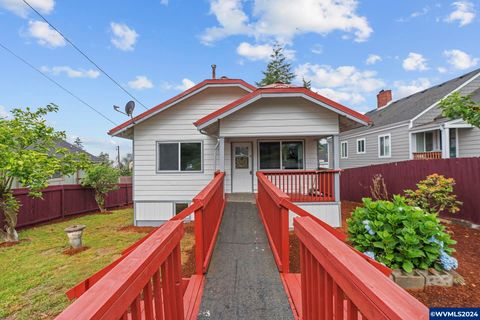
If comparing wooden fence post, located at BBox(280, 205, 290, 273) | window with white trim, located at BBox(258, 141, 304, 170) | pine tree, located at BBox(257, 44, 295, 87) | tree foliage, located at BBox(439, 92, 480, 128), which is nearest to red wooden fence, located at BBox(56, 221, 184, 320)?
wooden fence post, located at BBox(280, 205, 290, 273)

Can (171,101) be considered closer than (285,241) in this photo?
No

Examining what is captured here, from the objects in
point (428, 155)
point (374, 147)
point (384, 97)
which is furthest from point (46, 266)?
point (384, 97)

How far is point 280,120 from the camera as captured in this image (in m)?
7.79

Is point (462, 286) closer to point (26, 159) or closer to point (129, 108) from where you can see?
point (26, 159)

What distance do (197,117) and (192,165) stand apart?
1.82 meters

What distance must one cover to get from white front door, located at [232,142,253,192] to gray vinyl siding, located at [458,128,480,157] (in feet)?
33.7

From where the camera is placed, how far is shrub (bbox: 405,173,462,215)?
22.7 feet

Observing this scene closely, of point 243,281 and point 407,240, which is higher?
point 407,240

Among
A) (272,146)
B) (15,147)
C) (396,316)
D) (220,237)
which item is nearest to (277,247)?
(220,237)

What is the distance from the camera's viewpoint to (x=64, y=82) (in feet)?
49.8

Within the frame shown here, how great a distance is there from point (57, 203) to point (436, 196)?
1420 cm

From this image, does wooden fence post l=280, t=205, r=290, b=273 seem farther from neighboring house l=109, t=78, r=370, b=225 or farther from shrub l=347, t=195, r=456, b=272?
neighboring house l=109, t=78, r=370, b=225

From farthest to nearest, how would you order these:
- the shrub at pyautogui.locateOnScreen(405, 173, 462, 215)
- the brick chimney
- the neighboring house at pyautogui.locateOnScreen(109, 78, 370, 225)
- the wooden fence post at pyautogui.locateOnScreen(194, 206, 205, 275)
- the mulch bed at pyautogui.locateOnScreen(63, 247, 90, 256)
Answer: the brick chimney
the neighboring house at pyautogui.locateOnScreen(109, 78, 370, 225)
the shrub at pyautogui.locateOnScreen(405, 173, 462, 215)
the mulch bed at pyautogui.locateOnScreen(63, 247, 90, 256)
the wooden fence post at pyautogui.locateOnScreen(194, 206, 205, 275)

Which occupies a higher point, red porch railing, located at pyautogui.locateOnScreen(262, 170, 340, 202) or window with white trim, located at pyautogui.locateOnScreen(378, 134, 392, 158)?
window with white trim, located at pyautogui.locateOnScreen(378, 134, 392, 158)
